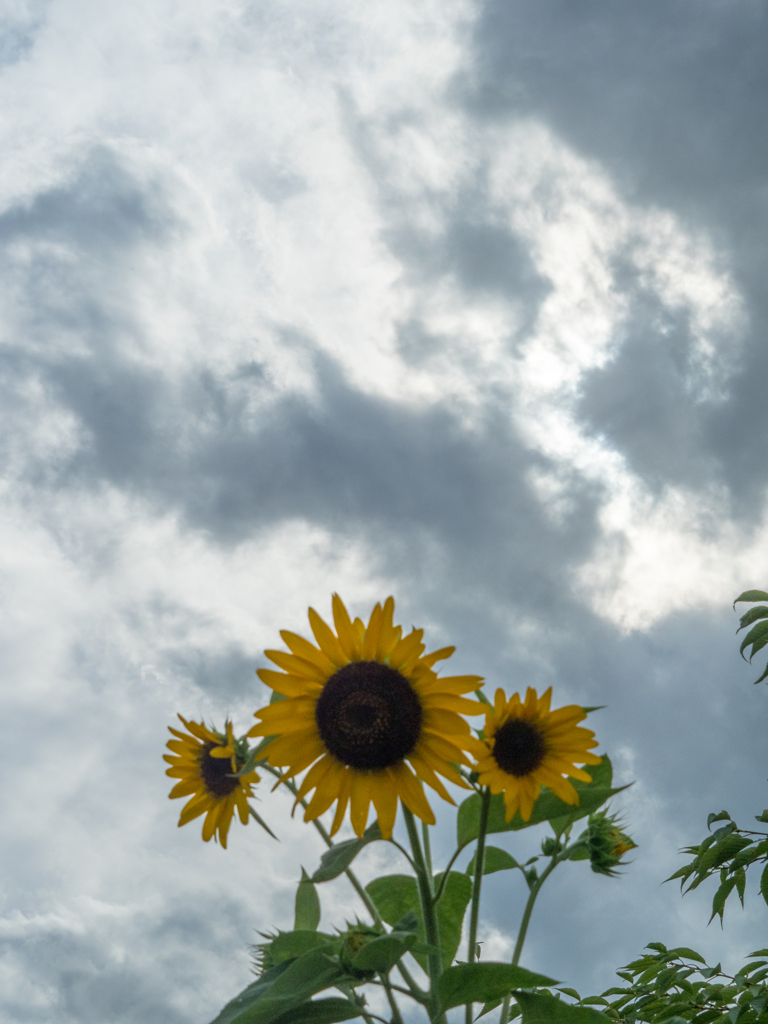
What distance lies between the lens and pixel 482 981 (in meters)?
1.39

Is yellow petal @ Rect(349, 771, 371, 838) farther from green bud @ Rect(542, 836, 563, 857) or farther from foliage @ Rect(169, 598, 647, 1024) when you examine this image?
green bud @ Rect(542, 836, 563, 857)

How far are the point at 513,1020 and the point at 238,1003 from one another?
24.5 inches

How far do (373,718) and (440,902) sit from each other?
76 cm

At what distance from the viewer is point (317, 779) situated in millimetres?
1598

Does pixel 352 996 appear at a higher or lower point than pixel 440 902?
lower

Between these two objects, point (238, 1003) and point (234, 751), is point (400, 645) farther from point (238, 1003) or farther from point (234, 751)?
point (238, 1003)

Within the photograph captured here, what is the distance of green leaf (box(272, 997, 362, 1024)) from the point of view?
146 cm

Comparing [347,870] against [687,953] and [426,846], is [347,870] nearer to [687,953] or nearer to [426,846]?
[426,846]

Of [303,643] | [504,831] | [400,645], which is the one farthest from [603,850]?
[303,643]

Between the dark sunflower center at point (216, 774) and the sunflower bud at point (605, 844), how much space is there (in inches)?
33.8

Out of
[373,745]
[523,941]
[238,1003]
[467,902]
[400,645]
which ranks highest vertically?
[400,645]

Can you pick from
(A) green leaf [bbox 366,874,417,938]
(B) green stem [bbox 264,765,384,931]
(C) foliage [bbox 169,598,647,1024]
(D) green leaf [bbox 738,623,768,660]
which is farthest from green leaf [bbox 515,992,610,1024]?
(D) green leaf [bbox 738,623,768,660]

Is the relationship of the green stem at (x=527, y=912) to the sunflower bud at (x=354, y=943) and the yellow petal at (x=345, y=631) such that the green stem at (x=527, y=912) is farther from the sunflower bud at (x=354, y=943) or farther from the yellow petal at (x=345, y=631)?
the yellow petal at (x=345, y=631)

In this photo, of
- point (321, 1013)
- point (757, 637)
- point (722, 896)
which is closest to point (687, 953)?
point (722, 896)
